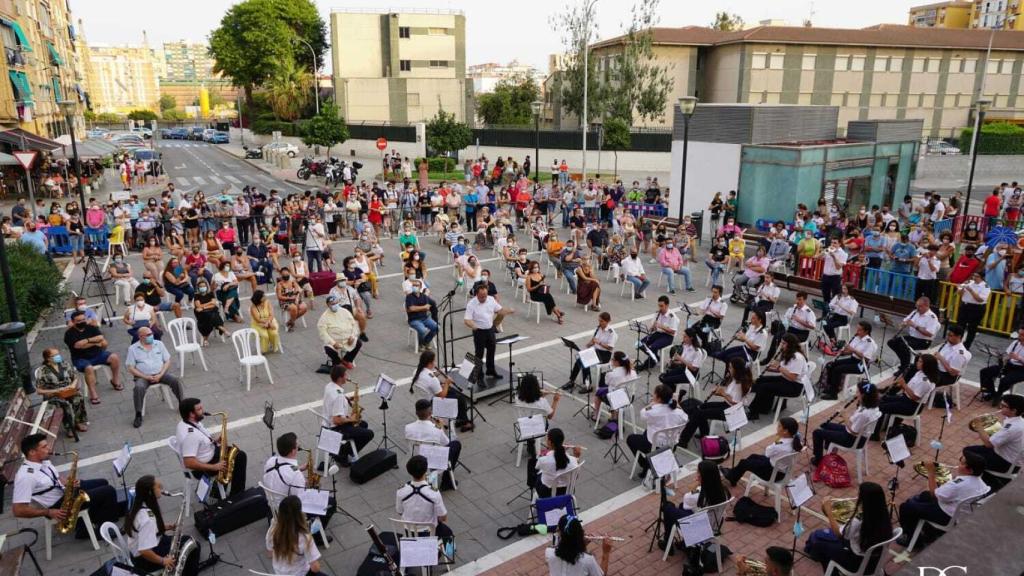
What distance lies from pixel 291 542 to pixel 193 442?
261 cm

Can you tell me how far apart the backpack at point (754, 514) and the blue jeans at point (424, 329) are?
22.8 ft

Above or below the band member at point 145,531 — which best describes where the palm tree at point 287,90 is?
above

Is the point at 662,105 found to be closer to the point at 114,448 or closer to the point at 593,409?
the point at 593,409

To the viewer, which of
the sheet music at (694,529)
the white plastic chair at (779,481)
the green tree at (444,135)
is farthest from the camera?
the green tree at (444,135)

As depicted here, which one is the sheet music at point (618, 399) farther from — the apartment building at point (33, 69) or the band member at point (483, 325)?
the apartment building at point (33, 69)

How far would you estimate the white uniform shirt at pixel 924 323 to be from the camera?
11.4 meters

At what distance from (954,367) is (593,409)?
17.7 feet

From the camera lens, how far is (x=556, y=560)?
225 inches

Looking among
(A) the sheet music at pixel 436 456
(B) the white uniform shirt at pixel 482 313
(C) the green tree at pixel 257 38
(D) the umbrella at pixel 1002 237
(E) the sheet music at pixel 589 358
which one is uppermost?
(C) the green tree at pixel 257 38

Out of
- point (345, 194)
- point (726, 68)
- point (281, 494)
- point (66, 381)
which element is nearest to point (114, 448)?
point (66, 381)

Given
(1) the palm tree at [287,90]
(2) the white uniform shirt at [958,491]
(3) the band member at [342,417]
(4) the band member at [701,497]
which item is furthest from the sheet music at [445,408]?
(1) the palm tree at [287,90]

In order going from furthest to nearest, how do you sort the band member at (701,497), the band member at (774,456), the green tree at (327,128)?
the green tree at (327,128) → the band member at (774,456) → the band member at (701,497)

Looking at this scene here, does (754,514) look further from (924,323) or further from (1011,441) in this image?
(924,323)

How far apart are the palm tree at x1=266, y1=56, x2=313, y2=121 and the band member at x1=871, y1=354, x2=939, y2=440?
213 ft
